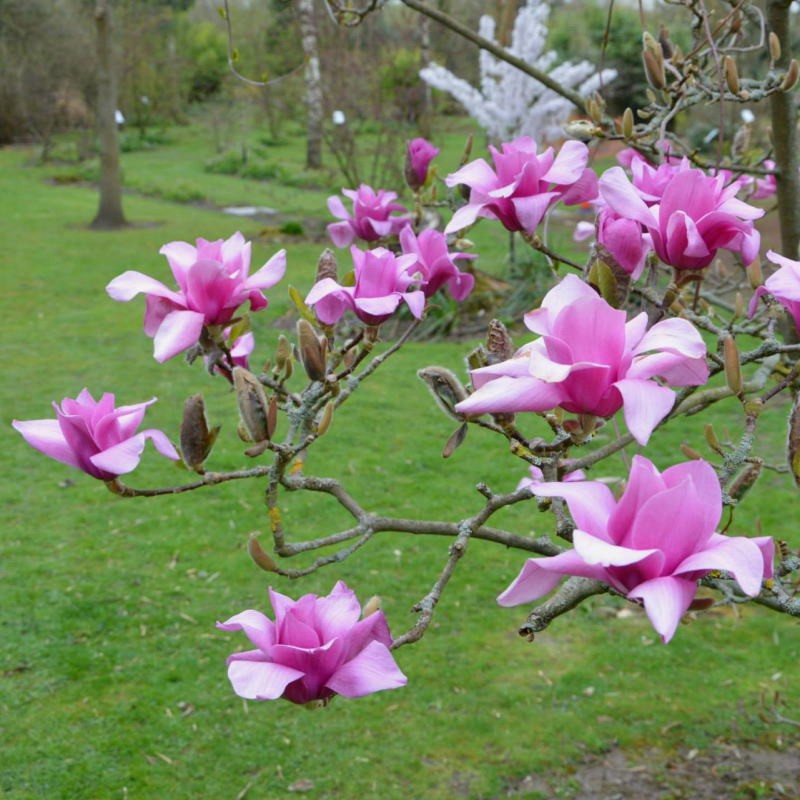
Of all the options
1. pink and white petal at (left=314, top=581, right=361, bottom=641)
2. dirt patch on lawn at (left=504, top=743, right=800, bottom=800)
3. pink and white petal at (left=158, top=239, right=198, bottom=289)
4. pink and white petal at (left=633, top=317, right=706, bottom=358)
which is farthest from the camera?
dirt patch on lawn at (left=504, top=743, right=800, bottom=800)

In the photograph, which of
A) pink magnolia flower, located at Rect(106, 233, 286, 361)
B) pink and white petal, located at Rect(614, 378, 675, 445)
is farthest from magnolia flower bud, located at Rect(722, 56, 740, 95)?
pink and white petal, located at Rect(614, 378, 675, 445)

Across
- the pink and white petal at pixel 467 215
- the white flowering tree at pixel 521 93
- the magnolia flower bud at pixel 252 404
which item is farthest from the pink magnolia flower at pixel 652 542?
the white flowering tree at pixel 521 93

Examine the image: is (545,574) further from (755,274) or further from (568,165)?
(755,274)

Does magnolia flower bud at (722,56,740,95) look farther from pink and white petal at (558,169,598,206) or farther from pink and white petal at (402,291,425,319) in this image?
pink and white petal at (402,291,425,319)

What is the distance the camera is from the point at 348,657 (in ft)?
2.91

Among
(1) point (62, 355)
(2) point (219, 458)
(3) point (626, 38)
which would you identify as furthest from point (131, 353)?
(3) point (626, 38)

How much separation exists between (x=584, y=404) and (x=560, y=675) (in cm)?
240

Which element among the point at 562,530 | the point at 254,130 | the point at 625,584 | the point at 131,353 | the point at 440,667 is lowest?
the point at 254,130

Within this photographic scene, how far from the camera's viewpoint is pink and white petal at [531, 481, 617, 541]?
2.37ft

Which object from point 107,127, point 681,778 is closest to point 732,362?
point 681,778

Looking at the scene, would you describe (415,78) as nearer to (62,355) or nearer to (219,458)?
(62,355)

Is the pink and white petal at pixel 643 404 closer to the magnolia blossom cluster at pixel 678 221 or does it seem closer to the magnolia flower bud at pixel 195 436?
the magnolia blossom cluster at pixel 678 221

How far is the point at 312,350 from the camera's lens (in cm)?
112

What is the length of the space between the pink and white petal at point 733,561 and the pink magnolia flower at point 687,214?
38 cm
